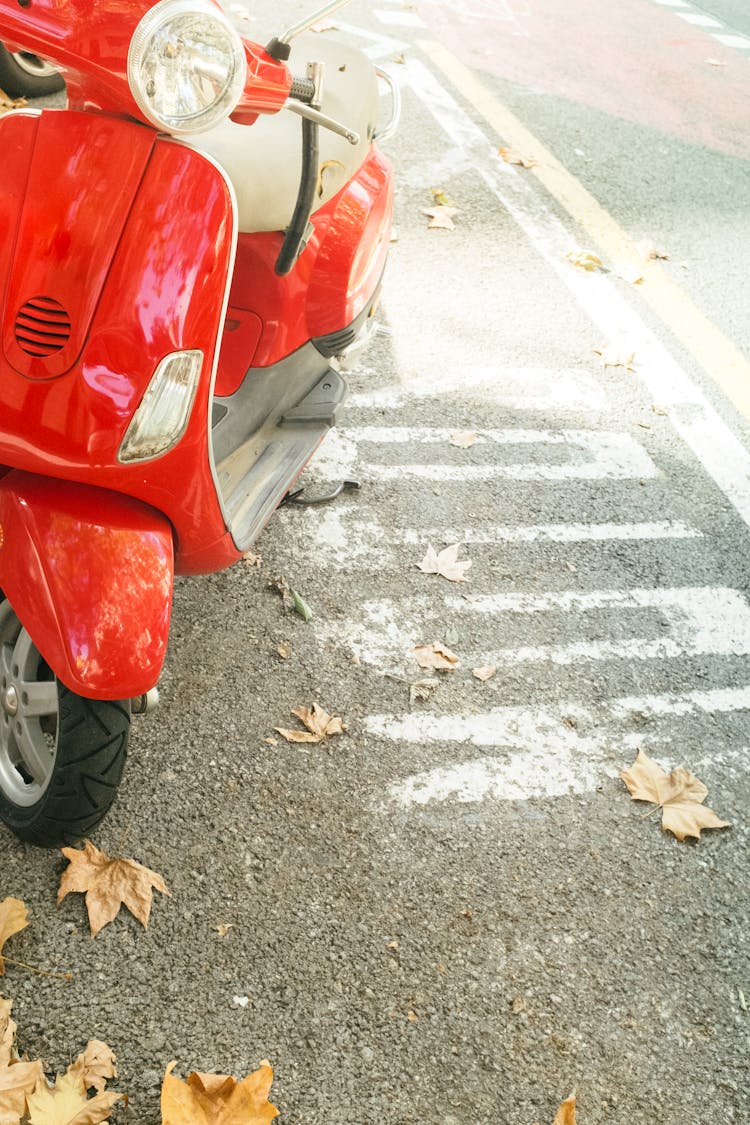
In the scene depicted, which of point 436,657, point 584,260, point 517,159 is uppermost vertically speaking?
point 517,159

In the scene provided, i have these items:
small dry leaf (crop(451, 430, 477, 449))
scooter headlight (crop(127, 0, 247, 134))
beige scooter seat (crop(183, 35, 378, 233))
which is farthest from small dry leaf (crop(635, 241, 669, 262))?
scooter headlight (crop(127, 0, 247, 134))

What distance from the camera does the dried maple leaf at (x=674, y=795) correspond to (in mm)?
2449

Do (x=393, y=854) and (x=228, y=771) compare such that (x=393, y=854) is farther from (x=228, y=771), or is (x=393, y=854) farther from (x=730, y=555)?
(x=730, y=555)

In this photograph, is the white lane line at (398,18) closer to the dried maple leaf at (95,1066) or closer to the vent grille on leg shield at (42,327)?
the vent grille on leg shield at (42,327)

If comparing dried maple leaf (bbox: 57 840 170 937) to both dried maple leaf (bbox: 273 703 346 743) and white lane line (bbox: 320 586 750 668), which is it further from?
white lane line (bbox: 320 586 750 668)

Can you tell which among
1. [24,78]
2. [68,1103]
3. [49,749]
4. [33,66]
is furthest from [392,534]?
[24,78]

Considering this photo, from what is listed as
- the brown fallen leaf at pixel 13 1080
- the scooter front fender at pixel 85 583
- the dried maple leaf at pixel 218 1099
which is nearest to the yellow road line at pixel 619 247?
the scooter front fender at pixel 85 583

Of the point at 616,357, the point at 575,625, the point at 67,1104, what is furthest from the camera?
the point at 616,357

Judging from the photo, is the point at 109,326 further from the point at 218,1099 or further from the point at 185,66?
the point at 218,1099

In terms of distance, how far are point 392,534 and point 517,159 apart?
325 centimetres

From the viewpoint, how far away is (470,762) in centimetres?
251

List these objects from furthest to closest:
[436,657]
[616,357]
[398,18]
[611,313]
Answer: [398,18], [611,313], [616,357], [436,657]

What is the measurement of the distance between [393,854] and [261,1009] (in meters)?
0.45

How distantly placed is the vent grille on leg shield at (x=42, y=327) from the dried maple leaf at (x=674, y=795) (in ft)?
5.45
